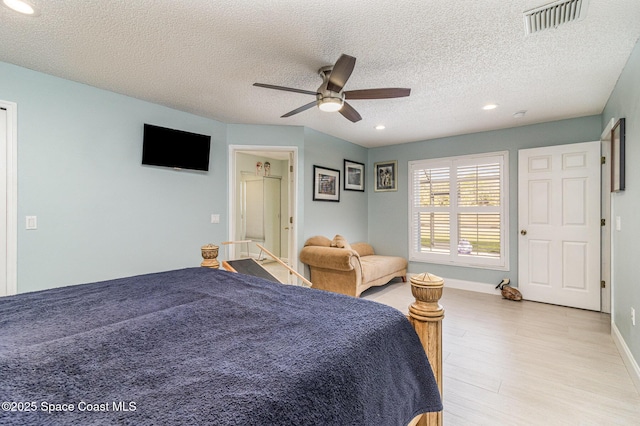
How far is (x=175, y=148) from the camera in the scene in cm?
349

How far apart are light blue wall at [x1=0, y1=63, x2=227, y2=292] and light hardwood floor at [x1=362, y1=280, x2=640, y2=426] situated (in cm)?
312

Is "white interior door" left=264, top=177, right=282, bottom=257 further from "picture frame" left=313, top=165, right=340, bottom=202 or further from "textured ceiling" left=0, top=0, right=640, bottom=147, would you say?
"textured ceiling" left=0, top=0, right=640, bottom=147

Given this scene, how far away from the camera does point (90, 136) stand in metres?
2.89

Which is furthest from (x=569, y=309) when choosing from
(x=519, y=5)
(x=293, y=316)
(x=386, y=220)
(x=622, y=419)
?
(x=293, y=316)

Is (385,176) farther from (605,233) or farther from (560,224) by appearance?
(605,233)

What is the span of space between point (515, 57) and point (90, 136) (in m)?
3.85

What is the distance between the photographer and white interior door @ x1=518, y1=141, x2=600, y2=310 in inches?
144

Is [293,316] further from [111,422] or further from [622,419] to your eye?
[622,419]

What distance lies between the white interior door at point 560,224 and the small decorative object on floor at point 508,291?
0.45ft

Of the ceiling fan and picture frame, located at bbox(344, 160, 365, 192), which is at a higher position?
the ceiling fan

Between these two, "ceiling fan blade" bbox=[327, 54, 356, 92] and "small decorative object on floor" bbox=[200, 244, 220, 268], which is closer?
"ceiling fan blade" bbox=[327, 54, 356, 92]

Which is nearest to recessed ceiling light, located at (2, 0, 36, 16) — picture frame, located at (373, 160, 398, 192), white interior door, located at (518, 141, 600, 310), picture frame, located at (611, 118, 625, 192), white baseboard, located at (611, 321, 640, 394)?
picture frame, located at (611, 118, 625, 192)

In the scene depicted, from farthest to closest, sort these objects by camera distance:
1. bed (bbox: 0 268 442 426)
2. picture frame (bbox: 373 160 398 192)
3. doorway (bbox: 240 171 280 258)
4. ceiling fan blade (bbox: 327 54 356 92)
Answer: doorway (bbox: 240 171 280 258) → picture frame (bbox: 373 160 398 192) → ceiling fan blade (bbox: 327 54 356 92) → bed (bbox: 0 268 442 426)

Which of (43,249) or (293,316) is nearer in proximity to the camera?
(293,316)
